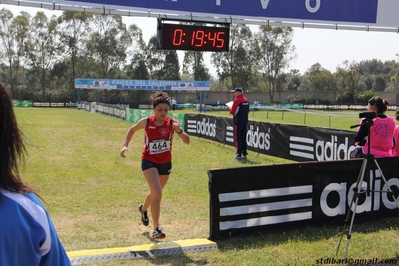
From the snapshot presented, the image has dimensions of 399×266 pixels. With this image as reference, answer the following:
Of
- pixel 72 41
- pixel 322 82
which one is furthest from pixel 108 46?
pixel 322 82

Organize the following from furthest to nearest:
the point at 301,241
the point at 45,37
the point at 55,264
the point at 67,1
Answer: the point at 45,37 < the point at 67,1 < the point at 301,241 < the point at 55,264

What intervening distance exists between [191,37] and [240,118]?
6.16m

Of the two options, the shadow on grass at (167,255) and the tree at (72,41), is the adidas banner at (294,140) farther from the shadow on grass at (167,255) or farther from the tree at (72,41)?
the tree at (72,41)

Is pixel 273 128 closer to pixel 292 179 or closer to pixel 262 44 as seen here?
pixel 292 179

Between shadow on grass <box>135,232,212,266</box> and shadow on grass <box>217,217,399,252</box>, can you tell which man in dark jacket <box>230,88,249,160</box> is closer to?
shadow on grass <box>217,217,399,252</box>

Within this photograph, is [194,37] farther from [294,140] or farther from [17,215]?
[17,215]

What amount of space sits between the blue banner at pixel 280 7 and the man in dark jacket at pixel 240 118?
5.42m

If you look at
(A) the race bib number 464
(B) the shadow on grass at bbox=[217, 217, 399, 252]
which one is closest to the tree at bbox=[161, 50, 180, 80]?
(B) the shadow on grass at bbox=[217, 217, 399, 252]

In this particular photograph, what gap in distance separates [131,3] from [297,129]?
286 inches

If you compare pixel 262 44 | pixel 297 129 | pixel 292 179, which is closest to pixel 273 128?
pixel 297 129

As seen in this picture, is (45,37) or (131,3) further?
(45,37)

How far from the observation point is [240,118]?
47.3ft

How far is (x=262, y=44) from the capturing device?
8806 centimetres

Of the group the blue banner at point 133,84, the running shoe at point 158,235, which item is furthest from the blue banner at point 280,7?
the blue banner at point 133,84
